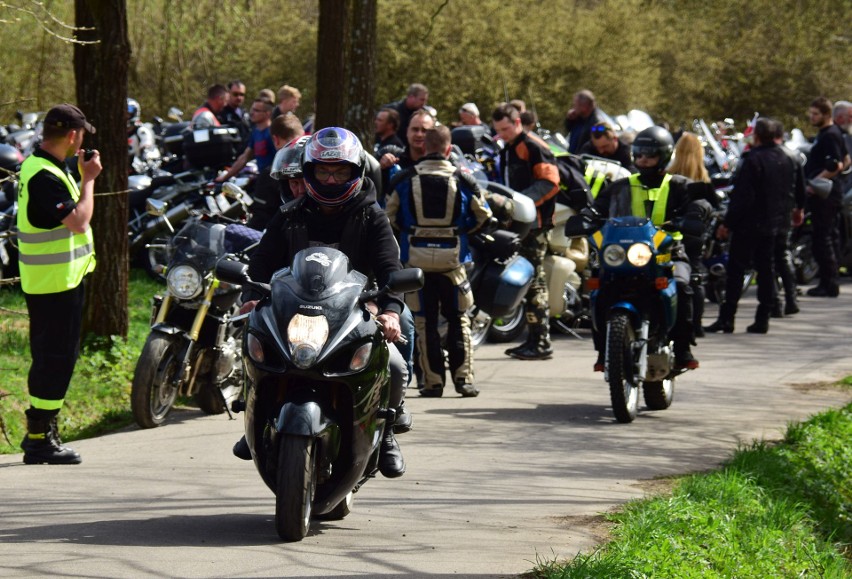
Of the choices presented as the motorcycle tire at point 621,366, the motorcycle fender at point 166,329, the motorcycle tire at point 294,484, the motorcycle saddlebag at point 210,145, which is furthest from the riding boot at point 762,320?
the motorcycle tire at point 294,484

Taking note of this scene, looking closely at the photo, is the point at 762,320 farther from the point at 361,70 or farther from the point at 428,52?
the point at 428,52

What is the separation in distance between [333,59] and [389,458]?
22.5 feet

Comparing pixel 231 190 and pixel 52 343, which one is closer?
pixel 52 343

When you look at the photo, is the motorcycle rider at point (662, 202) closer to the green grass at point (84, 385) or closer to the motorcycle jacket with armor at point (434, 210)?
the motorcycle jacket with armor at point (434, 210)

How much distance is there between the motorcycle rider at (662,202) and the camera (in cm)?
1063

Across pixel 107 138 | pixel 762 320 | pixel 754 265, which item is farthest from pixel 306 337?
pixel 754 265

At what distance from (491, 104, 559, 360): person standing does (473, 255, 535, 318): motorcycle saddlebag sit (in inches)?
30.6

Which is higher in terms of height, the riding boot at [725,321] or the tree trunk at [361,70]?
the tree trunk at [361,70]

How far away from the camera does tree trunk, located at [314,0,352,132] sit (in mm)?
13164

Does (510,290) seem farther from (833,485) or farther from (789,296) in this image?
(789,296)

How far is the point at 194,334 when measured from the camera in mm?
10008

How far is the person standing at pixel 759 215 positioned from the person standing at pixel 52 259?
832 cm

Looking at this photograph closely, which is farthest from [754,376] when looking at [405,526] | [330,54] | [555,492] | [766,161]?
[405,526]

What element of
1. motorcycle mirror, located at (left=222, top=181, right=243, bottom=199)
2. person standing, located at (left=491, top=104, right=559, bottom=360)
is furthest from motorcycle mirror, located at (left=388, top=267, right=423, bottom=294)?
person standing, located at (left=491, top=104, right=559, bottom=360)
